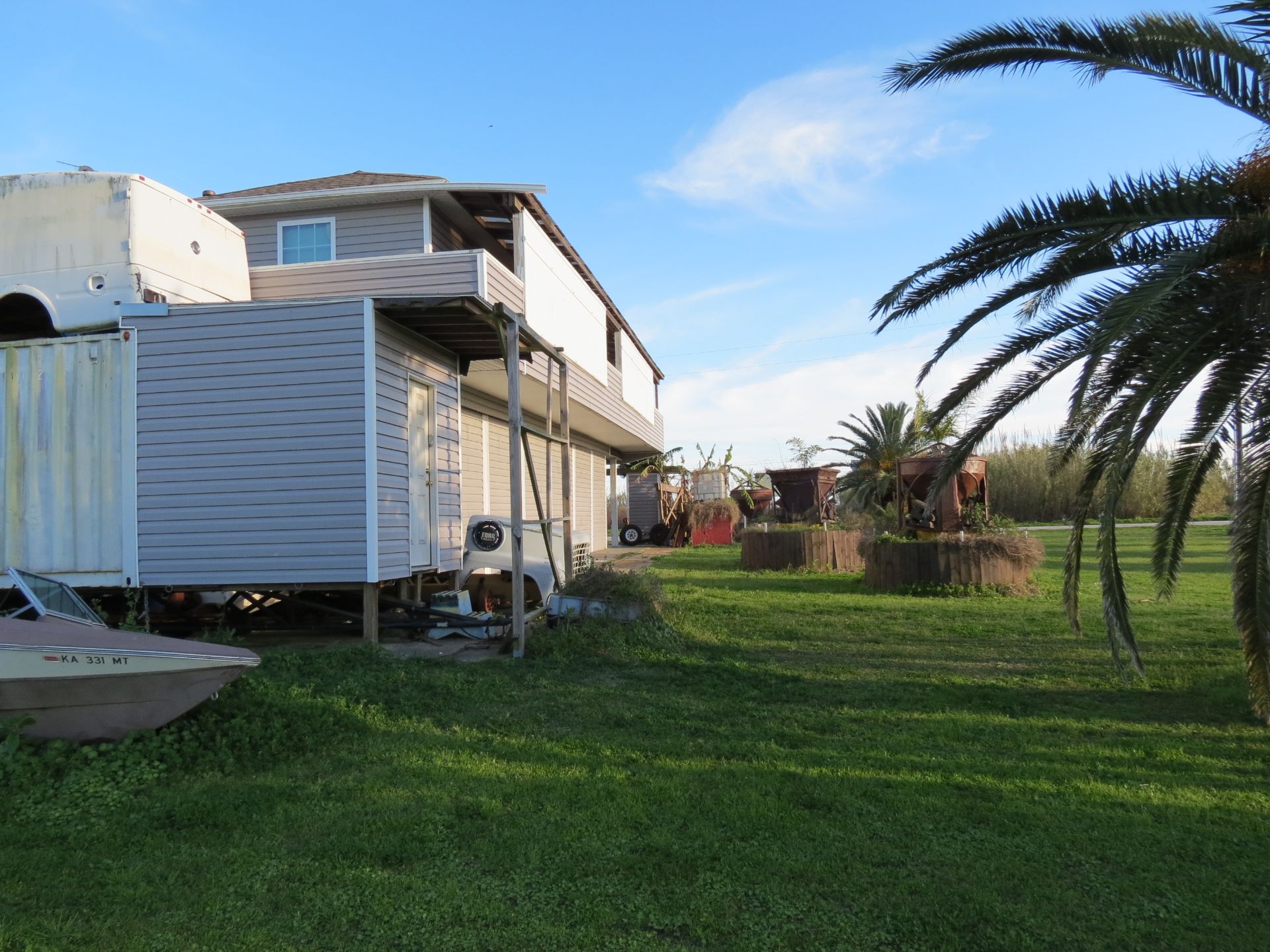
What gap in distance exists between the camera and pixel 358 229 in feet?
43.4

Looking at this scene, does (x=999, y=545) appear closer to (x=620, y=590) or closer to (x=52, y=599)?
(x=620, y=590)

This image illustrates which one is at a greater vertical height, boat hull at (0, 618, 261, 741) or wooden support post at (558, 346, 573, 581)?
wooden support post at (558, 346, 573, 581)

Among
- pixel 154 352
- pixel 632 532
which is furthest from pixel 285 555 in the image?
pixel 632 532

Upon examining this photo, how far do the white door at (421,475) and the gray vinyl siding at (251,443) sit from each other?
3.79ft

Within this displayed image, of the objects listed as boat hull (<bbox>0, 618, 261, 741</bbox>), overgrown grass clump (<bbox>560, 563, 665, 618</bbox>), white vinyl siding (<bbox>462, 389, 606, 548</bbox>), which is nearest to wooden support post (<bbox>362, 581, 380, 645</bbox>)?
overgrown grass clump (<bbox>560, 563, 665, 618</bbox>)

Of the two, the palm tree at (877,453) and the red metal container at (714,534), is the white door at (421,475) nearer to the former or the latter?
the palm tree at (877,453)

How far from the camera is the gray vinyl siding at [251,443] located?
7934mm

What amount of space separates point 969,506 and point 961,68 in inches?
435

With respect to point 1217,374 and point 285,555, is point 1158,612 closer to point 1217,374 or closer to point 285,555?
point 1217,374

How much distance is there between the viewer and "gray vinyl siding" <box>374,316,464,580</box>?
322 inches

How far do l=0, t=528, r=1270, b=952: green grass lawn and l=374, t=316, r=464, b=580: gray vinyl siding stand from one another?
149 centimetres

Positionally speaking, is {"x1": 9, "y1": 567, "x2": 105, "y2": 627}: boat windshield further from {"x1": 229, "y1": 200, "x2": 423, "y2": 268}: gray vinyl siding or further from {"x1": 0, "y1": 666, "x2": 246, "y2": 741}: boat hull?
{"x1": 229, "y1": 200, "x2": 423, "y2": 268}: gray vinyl siding

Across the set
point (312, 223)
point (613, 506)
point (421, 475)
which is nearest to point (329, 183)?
point (312, 223)

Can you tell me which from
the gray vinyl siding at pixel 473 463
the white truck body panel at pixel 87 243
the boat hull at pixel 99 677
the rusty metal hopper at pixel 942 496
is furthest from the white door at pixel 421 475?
the rusty metal hopper at pixel 942 496
